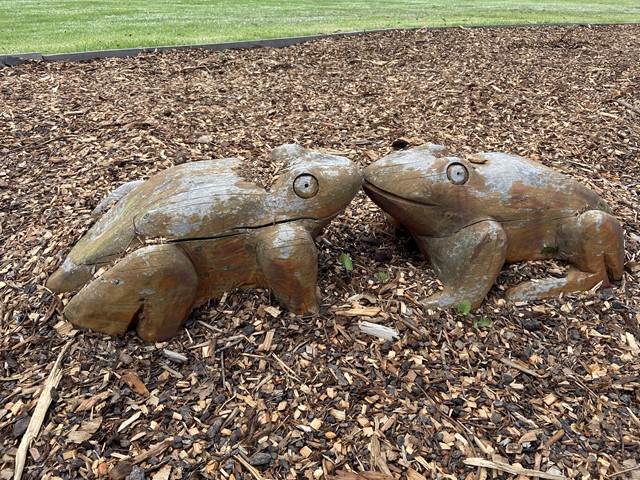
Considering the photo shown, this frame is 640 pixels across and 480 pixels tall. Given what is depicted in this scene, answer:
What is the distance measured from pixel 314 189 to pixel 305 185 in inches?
1.9

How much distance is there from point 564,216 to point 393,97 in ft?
10.8

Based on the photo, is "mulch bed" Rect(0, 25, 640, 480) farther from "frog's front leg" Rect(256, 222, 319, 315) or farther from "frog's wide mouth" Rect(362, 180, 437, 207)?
"frog's wide mouth" Rect(362, 180, 437, 207)

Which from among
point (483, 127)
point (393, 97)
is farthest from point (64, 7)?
point (483, 127)

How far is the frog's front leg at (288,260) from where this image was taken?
8.27 ft

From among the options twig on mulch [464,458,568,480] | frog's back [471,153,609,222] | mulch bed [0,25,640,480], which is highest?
frog's back [471,153,609,222]

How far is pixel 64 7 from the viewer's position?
12938 millimetres

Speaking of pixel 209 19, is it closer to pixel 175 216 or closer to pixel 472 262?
pixel 175 216

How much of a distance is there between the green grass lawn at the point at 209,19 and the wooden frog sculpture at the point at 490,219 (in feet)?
20.5

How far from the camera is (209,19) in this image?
11344 millimetres

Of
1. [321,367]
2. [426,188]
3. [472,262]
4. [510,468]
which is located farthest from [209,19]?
[510,468]

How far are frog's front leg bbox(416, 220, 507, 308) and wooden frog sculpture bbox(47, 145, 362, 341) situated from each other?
2.17ft

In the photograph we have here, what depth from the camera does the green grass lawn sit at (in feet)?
28.1

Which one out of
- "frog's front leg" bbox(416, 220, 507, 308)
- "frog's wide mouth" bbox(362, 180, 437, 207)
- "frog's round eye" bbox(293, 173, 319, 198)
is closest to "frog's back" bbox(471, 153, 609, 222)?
"frog's front leg" bbox(416, 220, 507, 308)

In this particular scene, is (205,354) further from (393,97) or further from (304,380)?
(393,97)
